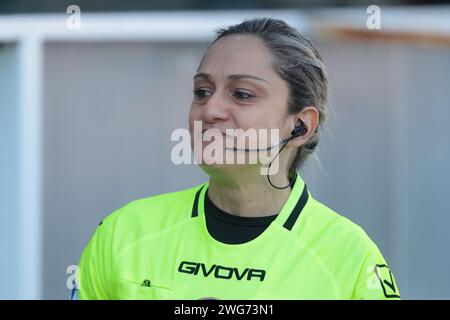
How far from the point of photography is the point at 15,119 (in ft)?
12.7

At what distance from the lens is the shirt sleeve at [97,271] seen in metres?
1.72

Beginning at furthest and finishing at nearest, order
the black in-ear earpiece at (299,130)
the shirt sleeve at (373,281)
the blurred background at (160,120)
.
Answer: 1. the blurred background at (160,120)
2. the black in-ear earpiece at (299,130)
3. the shirt sleeve at (373,281)

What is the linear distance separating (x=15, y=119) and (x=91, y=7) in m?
0.82

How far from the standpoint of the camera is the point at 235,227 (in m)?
1.70

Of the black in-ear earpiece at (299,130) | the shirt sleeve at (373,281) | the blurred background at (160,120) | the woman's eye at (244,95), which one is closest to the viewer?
the shirt sleeve at (373,281)

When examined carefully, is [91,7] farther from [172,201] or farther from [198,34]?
[172,201]

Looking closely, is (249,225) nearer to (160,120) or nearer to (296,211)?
(296,211)

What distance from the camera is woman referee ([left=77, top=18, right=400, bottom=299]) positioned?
1616 millimetres

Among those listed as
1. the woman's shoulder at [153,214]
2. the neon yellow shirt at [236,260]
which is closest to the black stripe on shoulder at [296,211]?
the neon yellow shirt at [236,260]

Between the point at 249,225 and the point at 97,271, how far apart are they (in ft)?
1.29

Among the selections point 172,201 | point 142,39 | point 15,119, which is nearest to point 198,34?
point 142,39

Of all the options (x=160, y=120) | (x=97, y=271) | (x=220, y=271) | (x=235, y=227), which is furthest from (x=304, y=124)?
(x=160, y=120)

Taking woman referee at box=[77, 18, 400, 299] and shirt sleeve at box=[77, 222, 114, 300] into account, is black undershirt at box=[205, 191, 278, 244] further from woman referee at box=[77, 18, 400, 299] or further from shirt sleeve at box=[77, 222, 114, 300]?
shirt sleeve at box=[77, 222, 114, 300]

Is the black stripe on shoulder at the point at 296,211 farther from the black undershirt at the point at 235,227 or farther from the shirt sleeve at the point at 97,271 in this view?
Result: the shirt sleeve at the point at 97,271
